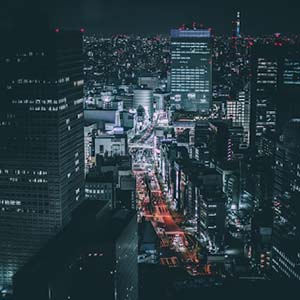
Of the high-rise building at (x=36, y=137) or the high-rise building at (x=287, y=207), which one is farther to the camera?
the high-rise building at (x=287, y=207)

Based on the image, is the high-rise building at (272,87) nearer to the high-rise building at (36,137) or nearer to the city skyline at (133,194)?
the city skyline at (133,194)

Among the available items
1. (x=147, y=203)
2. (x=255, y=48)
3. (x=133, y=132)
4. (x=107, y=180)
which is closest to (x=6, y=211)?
(x=107, y=180)

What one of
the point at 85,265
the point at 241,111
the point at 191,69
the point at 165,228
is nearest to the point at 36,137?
the point at 85,265

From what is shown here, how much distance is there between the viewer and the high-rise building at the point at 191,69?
3953cm

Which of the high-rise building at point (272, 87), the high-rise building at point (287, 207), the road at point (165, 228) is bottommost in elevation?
the road at point (165, 228)

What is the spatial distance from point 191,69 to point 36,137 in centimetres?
2743

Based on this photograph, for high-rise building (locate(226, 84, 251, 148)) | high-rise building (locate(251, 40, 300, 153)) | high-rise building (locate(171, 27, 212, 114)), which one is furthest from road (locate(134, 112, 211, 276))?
high-rise building (locate(171, 27, 212, 114))

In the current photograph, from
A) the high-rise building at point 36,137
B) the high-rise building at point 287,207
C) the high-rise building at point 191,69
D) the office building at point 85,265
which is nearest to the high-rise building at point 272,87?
the high-rise building at point 191,69

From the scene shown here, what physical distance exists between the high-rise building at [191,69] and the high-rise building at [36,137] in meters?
25.4

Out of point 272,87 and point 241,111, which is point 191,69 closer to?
point 241,111

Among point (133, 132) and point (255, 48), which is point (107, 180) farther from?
point (133, 132)

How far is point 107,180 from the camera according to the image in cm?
1897

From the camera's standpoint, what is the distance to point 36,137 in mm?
13719

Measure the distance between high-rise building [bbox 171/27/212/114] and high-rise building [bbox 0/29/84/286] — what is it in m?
25.4
